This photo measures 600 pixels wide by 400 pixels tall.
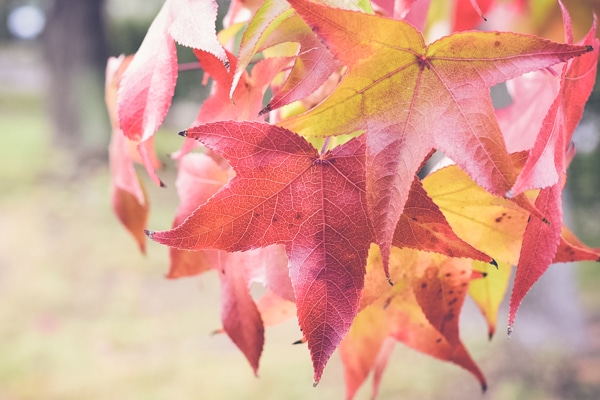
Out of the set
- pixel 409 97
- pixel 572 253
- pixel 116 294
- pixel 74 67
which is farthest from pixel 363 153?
pixel 74 67

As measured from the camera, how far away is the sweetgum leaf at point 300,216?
9.9 inches

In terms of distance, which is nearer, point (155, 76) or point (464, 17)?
point (155, 76)

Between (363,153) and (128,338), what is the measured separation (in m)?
2.51

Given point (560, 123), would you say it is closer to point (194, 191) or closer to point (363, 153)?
point (363, 153)

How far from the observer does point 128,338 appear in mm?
2576

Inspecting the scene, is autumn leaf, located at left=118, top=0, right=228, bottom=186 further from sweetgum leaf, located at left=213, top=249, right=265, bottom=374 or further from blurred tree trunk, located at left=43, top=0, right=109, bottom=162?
blurred tree trunk, located at left=43, top=0, right=109, bottom=162

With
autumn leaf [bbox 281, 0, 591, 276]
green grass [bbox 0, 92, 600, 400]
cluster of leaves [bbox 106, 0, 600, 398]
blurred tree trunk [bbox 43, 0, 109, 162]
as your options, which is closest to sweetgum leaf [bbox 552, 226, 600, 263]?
cluster of leaves [bbox 106, 0, 600, 398]

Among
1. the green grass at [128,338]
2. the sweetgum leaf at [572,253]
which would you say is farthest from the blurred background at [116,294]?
the sweetgum leaf at [572,253]

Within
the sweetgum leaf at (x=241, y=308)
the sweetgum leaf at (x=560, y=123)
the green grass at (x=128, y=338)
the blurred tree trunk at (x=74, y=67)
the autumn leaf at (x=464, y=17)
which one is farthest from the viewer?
the blurred tree trunk at (x=74, y=67)

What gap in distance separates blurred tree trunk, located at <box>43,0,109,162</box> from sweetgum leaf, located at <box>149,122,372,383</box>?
4105mm

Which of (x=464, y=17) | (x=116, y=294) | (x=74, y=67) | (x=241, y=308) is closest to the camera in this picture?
(x=241, y=308)

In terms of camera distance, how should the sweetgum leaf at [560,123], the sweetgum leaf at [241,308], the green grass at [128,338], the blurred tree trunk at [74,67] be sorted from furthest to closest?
the blurred tree trunk at [74,67] < the green grass at [128,338] < the sweetgum leaf at [241,308] < the sweetgum leaf at [560,123]

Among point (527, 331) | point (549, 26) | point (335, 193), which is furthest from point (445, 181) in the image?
point (527, 331)

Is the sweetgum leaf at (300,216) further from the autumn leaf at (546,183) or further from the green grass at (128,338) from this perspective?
the green grass at (128,338)
